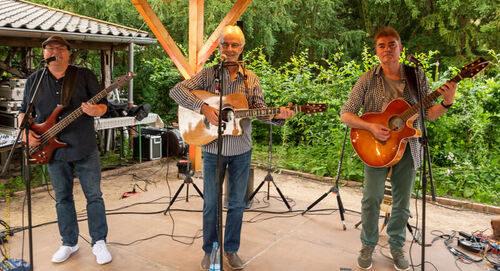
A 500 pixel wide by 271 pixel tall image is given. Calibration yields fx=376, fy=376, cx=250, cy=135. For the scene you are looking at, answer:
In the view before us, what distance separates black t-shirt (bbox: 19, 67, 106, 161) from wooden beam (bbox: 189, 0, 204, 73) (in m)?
3.18

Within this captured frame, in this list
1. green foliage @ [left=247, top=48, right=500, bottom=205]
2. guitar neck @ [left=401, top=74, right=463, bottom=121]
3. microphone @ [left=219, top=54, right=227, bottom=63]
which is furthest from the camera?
green foliage @ [left=247, top=48, right=500, bottom=205]

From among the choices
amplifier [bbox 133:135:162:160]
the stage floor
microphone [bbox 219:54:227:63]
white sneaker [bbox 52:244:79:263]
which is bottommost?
the stage floor

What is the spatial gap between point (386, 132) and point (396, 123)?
11 cm

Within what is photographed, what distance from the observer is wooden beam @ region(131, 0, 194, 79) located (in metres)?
5.70

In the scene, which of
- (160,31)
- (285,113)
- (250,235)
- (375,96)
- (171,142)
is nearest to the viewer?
(285,113)

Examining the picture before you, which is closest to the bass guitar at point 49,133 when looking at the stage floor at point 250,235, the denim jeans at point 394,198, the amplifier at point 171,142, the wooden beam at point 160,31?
the stage floor at point 250,235

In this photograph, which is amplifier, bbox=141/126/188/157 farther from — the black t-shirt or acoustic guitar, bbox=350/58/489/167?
acoustic guitar, bbox=350/58/489/167

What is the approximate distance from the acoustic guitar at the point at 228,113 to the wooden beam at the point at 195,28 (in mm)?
3281

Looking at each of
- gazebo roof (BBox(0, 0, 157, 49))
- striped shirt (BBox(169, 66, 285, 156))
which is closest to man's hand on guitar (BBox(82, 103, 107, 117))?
striped shirt (BBox(169, 66, 285, 156))

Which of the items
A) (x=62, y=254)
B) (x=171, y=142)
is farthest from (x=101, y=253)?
(x=171, y=142)

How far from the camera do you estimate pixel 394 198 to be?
313 centimetres

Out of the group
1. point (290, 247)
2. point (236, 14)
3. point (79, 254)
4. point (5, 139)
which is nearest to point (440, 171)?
point (290, 247)

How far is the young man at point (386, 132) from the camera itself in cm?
290

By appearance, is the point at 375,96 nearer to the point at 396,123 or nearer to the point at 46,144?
the point at 396,123
